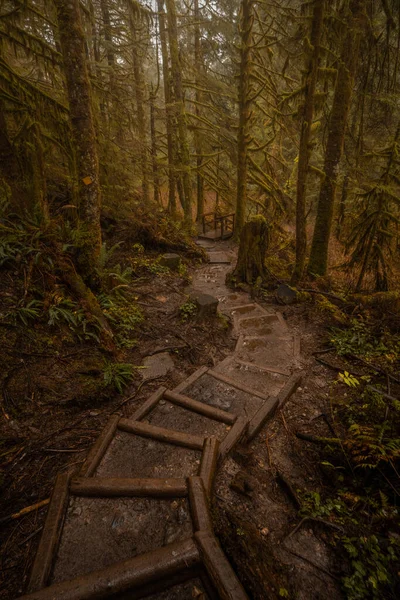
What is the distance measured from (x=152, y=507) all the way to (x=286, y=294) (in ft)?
21.1

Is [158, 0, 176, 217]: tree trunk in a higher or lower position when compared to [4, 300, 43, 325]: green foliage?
higher

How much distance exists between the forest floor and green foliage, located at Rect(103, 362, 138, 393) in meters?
0.10

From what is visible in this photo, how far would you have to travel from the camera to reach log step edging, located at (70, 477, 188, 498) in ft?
7.89

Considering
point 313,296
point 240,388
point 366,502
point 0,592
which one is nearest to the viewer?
point 0,592

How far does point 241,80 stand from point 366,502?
42.8 feet

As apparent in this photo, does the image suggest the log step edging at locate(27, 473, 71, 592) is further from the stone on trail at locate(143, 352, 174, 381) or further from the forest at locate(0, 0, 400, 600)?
the stone on trail at locate(143, 352, 174, 381)

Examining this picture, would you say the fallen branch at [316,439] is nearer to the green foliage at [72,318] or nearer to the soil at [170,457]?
the soil at [170,457]

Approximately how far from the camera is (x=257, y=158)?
13875 mm

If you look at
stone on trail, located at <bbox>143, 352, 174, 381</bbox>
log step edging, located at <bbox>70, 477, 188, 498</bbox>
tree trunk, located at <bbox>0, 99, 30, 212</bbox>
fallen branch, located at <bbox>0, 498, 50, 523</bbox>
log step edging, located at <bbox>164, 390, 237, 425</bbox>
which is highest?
tree trunk, located at <bbox>0, 99, 30, 212</bbox>

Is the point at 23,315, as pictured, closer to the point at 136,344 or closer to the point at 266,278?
the point at 136,344

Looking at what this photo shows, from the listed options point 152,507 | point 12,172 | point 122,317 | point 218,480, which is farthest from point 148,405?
point 12,172

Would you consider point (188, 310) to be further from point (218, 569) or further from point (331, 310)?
point (218, 569)

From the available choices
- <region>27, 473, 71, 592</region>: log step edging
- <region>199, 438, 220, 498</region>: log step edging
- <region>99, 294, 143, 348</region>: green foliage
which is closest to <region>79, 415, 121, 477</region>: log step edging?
<region>27, 473, 71, 592</region>: log step edging

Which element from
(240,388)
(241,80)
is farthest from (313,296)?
(241,80)
